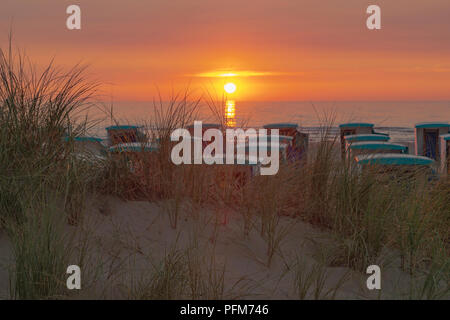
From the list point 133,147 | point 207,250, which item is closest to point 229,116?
point 133,147

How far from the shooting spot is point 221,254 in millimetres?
3484

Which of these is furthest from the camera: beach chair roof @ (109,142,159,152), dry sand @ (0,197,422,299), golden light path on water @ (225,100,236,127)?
golden light path on water @ (225,100,236,127)

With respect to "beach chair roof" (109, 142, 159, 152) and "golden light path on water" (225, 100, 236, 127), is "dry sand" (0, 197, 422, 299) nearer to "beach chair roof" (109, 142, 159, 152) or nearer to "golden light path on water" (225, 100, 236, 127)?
"beach chair roof" (109, 142, 159, 152)

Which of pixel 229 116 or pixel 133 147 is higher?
pixel 229 116

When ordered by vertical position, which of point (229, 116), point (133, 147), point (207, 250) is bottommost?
point (207, 250)

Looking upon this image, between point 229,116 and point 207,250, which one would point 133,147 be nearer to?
point 229,116

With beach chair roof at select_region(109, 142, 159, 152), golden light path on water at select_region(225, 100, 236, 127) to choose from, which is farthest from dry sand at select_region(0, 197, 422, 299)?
golden light path on water at select_region(225, 100, 236, 127)

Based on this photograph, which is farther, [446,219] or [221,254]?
[446,219]

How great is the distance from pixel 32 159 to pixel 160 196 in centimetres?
106

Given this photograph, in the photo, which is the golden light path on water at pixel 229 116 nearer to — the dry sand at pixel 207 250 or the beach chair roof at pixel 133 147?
the beach chair roof at pixel 133 147

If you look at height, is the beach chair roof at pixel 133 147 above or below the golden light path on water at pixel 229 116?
below

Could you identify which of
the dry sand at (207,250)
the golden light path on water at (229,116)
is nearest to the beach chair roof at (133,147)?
the dry sand at (207,250)
